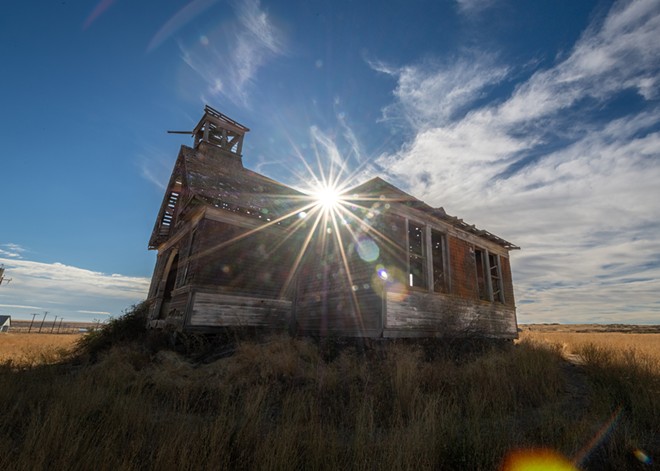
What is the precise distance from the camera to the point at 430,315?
451 inches

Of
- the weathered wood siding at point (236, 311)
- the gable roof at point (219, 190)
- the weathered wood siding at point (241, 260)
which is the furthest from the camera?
the gable roof at point (219, 190)

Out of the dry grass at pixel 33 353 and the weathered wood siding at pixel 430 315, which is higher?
the weathered wood siding at pixel 430 315

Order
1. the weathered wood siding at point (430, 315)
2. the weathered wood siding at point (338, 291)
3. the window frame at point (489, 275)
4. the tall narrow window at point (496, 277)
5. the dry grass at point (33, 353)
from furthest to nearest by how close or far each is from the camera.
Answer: the tall narrow window at point (496, 277), the window frame at point (489, 275), the dry grass at point (33, 353), the weathered wood siding at point (338, 291), the weathered wood siding at point (430, 315)

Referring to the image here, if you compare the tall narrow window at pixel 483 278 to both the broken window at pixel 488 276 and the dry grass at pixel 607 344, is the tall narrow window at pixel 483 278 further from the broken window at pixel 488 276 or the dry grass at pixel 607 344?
the dry grass at pixel 607 344

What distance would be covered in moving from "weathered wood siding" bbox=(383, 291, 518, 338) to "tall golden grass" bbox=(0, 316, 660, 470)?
1412 millimetres

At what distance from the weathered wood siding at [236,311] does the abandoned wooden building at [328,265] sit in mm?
40

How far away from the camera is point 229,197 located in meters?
14.3

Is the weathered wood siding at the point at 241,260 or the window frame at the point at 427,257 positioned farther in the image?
the weathered wood siding at the point at 241,260

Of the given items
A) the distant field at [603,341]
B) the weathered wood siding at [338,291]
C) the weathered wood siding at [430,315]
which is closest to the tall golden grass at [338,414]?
the weathered wood siding at [430,315]

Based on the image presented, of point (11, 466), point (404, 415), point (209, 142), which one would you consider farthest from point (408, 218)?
point (209, 142)

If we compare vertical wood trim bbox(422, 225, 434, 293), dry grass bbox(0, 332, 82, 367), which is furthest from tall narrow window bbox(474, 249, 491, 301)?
dry grass bbox(0, 332, 82, 367)

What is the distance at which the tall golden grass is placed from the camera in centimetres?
378

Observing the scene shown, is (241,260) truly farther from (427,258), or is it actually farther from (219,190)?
(427,258)

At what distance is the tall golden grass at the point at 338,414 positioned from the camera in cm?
378
